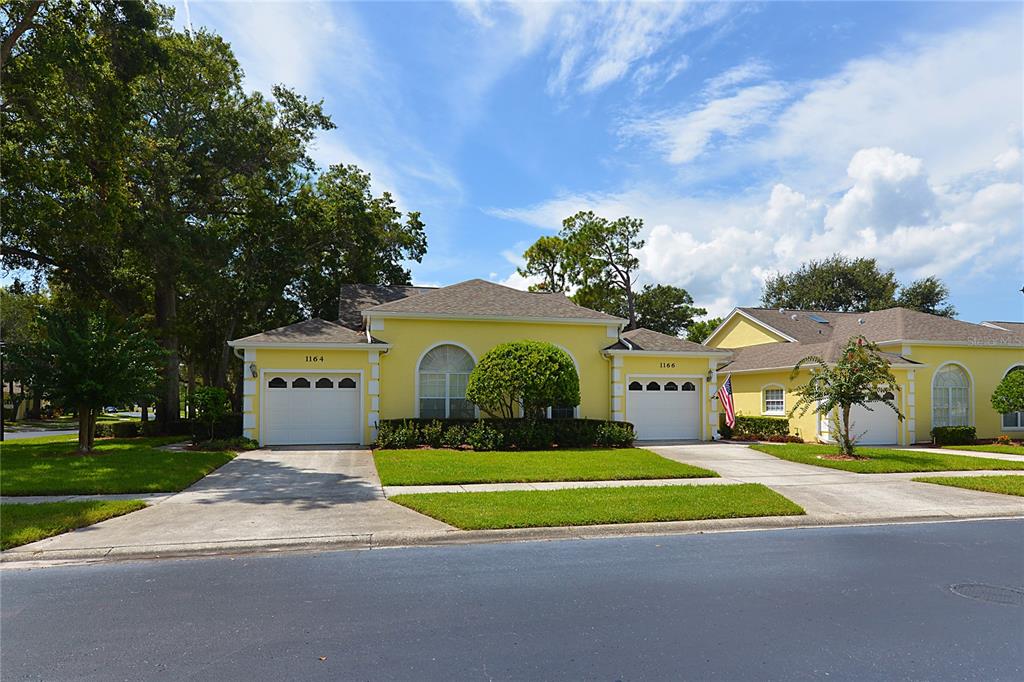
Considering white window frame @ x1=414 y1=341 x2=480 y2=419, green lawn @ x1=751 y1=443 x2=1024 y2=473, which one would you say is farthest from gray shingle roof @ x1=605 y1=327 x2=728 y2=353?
white window frame @ x1=414 y1=341 x2=480 y2=419

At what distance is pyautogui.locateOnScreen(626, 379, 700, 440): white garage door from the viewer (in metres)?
22.3

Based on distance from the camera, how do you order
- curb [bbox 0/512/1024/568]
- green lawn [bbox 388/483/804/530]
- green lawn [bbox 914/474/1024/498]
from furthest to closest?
1. green lawn [bbox 914/474/1024/498]
2. green lawn [bbox 388/483/804/530]
3. curb [bbox 0/512/1024/568]

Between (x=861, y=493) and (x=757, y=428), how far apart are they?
12.6 metres

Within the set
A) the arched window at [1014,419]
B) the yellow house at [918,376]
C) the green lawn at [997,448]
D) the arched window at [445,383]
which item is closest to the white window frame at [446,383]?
the arched window at [445,383]

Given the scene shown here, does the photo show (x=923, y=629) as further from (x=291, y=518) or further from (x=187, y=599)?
(x=291, y=518)

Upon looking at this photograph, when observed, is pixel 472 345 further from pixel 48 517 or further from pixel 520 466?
pixel 48 517

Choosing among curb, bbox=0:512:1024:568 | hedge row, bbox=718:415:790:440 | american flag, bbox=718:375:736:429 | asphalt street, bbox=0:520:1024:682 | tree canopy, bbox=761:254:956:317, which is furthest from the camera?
tree canopy, bbox=761:254:956:317

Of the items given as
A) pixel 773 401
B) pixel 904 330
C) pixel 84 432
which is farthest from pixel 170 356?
pixel 904 330

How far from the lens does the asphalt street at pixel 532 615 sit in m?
4.52

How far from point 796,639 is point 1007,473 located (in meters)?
14.0

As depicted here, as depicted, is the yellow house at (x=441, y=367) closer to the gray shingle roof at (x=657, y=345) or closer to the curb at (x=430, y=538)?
the gray shingle roof at (x=657, y=345)

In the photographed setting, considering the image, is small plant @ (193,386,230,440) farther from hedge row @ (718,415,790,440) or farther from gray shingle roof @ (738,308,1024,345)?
gray shingle roof @ (738,308,1024,345)

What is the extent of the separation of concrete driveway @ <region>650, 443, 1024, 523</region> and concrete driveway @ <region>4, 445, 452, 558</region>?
6.73 m

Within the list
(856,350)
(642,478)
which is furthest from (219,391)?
(856,350)
